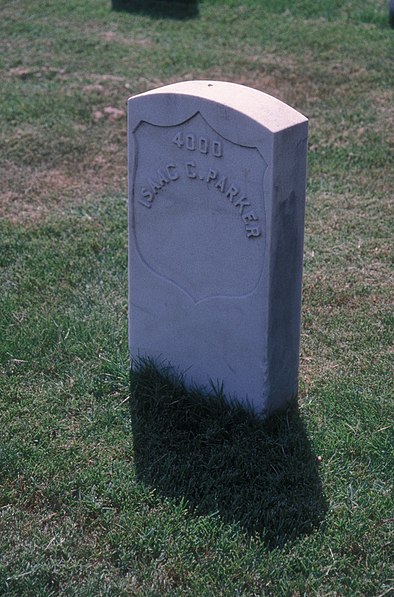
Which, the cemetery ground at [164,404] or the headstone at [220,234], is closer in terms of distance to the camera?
the cemetery ground at [164,404]

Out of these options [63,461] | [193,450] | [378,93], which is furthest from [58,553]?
[378,93]

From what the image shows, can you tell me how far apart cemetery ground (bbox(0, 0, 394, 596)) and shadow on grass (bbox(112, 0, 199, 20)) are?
1.66 m

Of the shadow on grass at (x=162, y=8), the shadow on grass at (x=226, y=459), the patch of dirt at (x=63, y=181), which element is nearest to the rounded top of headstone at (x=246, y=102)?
the shadow on grass at (x=226, y=459)

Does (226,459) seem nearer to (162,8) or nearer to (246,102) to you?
(246,102)

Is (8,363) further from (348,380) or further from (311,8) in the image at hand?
(311,8)

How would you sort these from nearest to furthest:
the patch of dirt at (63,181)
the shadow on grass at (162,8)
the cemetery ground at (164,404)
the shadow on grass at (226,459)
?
the cemetery ground at (164,404) → the shadow on grass at (226,459) → the patch of dirt at (63,181) → the shadow on grass at (162,8)

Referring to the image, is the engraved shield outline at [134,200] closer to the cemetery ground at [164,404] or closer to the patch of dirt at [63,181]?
the cemetery ground at [164,404]

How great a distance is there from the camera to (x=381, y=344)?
15.1 ft

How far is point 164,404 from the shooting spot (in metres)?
4.05

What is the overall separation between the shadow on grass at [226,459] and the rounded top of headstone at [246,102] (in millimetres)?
1252

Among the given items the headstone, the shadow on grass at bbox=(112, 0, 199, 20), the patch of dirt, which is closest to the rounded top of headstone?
the headstone

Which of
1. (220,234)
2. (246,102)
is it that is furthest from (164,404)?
(246,102)

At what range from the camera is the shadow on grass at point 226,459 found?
136 inches

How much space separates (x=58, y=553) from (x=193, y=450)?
753 mm
